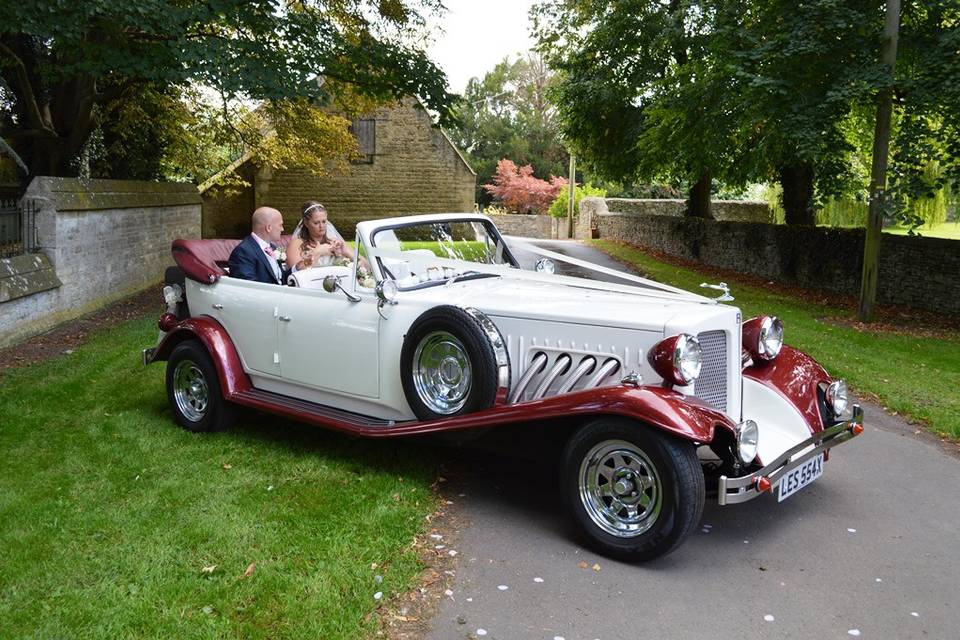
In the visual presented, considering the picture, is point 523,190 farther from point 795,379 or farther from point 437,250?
point 795,379

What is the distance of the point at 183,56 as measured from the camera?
39.0 ft

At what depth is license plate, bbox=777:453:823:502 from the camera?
198 inches

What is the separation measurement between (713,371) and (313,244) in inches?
147

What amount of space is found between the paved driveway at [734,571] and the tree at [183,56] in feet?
27.7

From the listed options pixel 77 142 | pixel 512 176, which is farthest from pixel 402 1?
pixel 512 176

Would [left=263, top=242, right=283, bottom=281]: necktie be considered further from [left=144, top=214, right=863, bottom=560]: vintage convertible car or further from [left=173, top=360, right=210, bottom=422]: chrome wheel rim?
[left=173, top=360, right=210, bottom=422]: chrome wheel rim

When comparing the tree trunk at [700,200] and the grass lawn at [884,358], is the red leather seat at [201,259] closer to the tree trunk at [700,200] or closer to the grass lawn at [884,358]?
the grass lawn at [884,358]

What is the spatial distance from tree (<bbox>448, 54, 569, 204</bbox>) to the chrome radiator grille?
5433 centimetres

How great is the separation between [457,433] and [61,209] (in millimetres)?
10124

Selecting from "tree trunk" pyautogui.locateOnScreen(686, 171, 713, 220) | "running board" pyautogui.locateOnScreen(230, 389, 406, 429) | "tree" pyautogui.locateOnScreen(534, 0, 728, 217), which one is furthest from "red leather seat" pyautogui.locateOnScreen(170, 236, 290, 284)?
"tree trunk" pyautogui.locateOnScreen(686, 171, 713, 220)

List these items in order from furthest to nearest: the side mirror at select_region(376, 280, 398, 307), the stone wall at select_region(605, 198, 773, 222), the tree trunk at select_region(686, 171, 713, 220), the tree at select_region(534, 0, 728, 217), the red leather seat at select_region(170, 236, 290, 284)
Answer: the stone wall at select_region(605, 198, 773, 222) → the tree trunk at select_region(686, 171, 713, 220) → the tree at select_region(534, 0, 728, 217) → the red leather seat at select_region(170, 236, 290, 284) → the side mirror at select_region(376, 280, 398, 307)

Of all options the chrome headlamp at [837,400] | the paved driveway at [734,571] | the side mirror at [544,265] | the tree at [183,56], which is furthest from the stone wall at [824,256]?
the side mirror at [544,265]

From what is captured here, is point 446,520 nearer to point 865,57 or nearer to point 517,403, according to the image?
point 517,403

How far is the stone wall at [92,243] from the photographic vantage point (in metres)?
12.3
